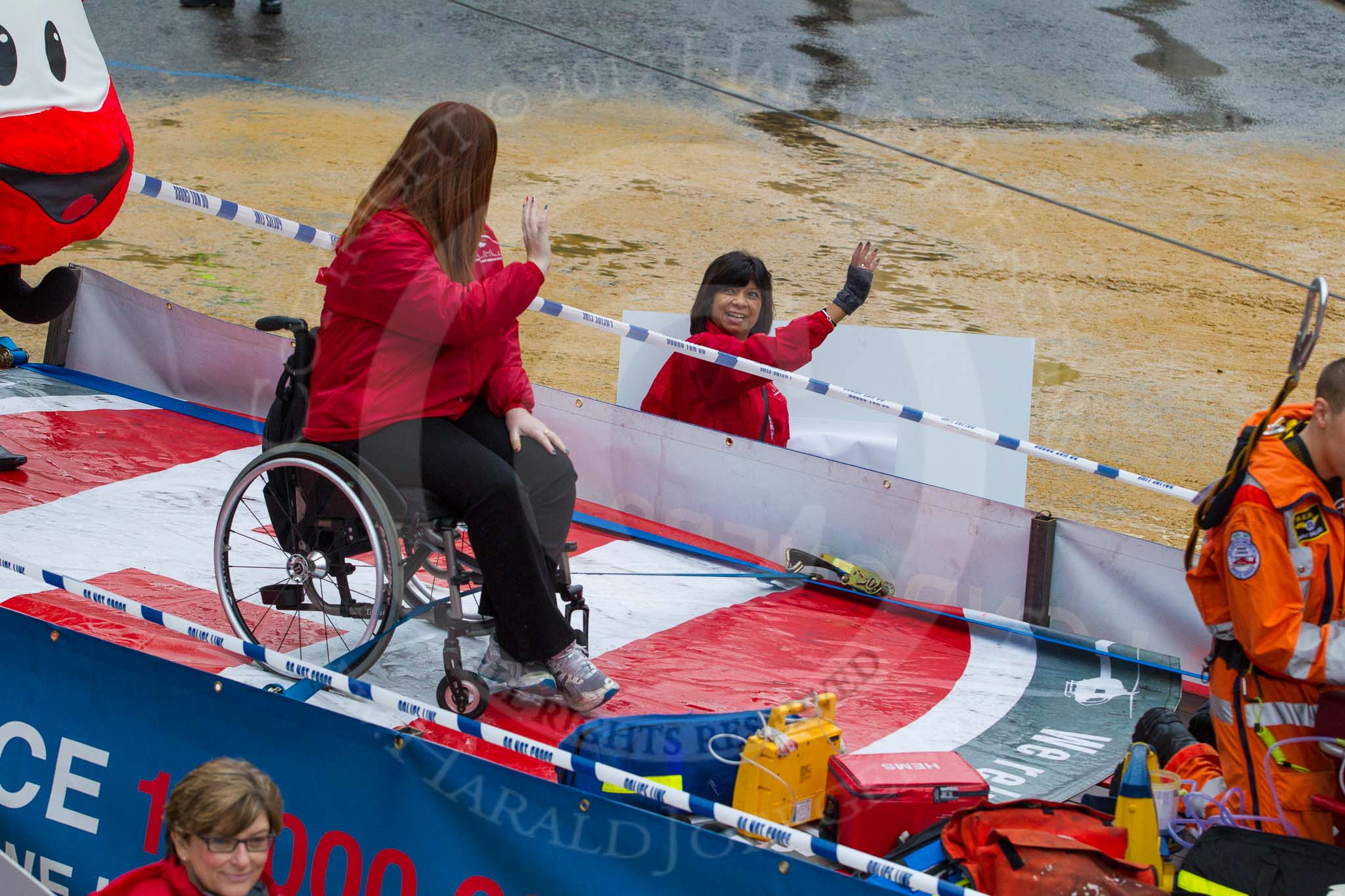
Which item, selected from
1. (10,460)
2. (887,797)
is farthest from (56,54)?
(887,797)

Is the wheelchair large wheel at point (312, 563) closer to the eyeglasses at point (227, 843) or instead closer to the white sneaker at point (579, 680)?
the white sneaker at point (579, 680)

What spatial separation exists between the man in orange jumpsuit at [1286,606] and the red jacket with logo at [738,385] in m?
1.83

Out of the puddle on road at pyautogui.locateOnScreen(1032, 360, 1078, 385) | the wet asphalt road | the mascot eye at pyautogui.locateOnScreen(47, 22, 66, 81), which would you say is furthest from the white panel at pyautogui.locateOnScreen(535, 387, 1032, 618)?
the wet asphalt road

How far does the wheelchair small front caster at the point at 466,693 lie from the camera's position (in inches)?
108

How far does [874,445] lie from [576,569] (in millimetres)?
1324

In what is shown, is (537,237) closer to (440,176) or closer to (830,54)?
(440,176)

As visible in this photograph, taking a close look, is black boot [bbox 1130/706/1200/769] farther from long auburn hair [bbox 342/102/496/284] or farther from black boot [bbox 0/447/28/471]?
black boot [bbox 0/447/28/471]

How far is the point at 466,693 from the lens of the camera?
2748mm

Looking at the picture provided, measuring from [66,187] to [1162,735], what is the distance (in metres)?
2.50

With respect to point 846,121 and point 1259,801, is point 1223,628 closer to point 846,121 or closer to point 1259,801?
point 1259,801

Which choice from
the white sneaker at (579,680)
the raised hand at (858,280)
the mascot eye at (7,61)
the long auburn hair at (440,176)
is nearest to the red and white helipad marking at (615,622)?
the white sneaker at (579,680)

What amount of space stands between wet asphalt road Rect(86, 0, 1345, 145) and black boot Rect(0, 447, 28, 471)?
21.9 feet

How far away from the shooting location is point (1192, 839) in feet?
8.30

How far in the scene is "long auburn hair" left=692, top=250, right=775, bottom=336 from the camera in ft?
13.8
